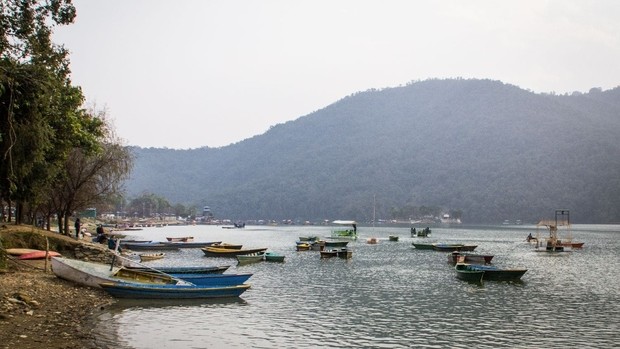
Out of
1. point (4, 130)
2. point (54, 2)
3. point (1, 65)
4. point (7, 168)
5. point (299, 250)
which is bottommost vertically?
point (299, 250)

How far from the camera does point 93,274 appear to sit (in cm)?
2944

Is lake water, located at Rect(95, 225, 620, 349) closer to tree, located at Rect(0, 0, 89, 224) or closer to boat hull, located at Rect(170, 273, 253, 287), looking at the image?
boat hull, located at Rect(170, 273, 253, 287)

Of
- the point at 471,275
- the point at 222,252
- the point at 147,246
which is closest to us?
the point at 471,275

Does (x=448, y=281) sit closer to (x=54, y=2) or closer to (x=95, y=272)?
(x=95, y=272)

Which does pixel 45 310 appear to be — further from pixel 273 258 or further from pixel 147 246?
pixel 147 246

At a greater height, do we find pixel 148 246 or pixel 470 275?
pixel 470 275

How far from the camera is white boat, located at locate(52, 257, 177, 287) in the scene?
94.6ft

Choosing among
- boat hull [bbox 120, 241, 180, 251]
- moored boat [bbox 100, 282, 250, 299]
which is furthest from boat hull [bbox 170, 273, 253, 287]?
boat hull [bbox 120, 241, 180, 251]

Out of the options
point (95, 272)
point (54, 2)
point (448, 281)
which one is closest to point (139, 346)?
point (95, 272)

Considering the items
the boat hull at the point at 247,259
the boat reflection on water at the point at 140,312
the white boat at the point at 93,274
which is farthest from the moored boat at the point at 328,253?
the white boat at the point at 93,274

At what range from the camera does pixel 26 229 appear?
35.6 m

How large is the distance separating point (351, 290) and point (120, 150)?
1212 inches

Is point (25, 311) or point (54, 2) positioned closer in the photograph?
point (25, 311)

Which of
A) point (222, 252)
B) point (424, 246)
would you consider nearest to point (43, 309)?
point (222, 252)
